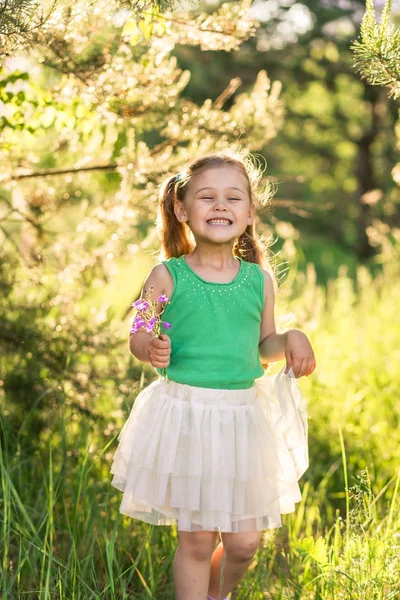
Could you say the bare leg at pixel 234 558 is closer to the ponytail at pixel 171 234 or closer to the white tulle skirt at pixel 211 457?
the white tulle skirt at pixel 211 457

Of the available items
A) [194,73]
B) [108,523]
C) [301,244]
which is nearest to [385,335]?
[108,523]

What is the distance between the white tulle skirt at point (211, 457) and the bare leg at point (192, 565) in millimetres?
62

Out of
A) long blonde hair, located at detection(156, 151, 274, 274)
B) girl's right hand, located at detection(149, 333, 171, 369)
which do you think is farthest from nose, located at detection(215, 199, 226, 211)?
girl's right hand, located at detection(149, 333, 171, 369)

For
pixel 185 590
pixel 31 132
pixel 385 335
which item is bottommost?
pixel 185 590

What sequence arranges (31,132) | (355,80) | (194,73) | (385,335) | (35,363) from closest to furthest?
(31,132) → (35,363) → (385,335) → (194,73) → (355,80)

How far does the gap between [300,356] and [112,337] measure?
1.45 meters

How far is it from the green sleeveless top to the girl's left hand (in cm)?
12

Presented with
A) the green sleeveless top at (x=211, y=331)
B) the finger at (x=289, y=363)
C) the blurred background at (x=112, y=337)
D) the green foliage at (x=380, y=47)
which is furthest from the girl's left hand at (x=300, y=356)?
the green foliage at (x=380, y=47)

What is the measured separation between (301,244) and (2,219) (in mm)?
10400

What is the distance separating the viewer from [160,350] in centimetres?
229

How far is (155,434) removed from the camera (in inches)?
95.7

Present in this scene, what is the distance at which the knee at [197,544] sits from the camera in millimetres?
2490

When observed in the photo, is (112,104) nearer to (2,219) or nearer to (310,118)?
(2,219)

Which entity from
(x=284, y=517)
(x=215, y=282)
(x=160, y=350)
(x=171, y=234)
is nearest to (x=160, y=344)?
(x=160, y=350)
